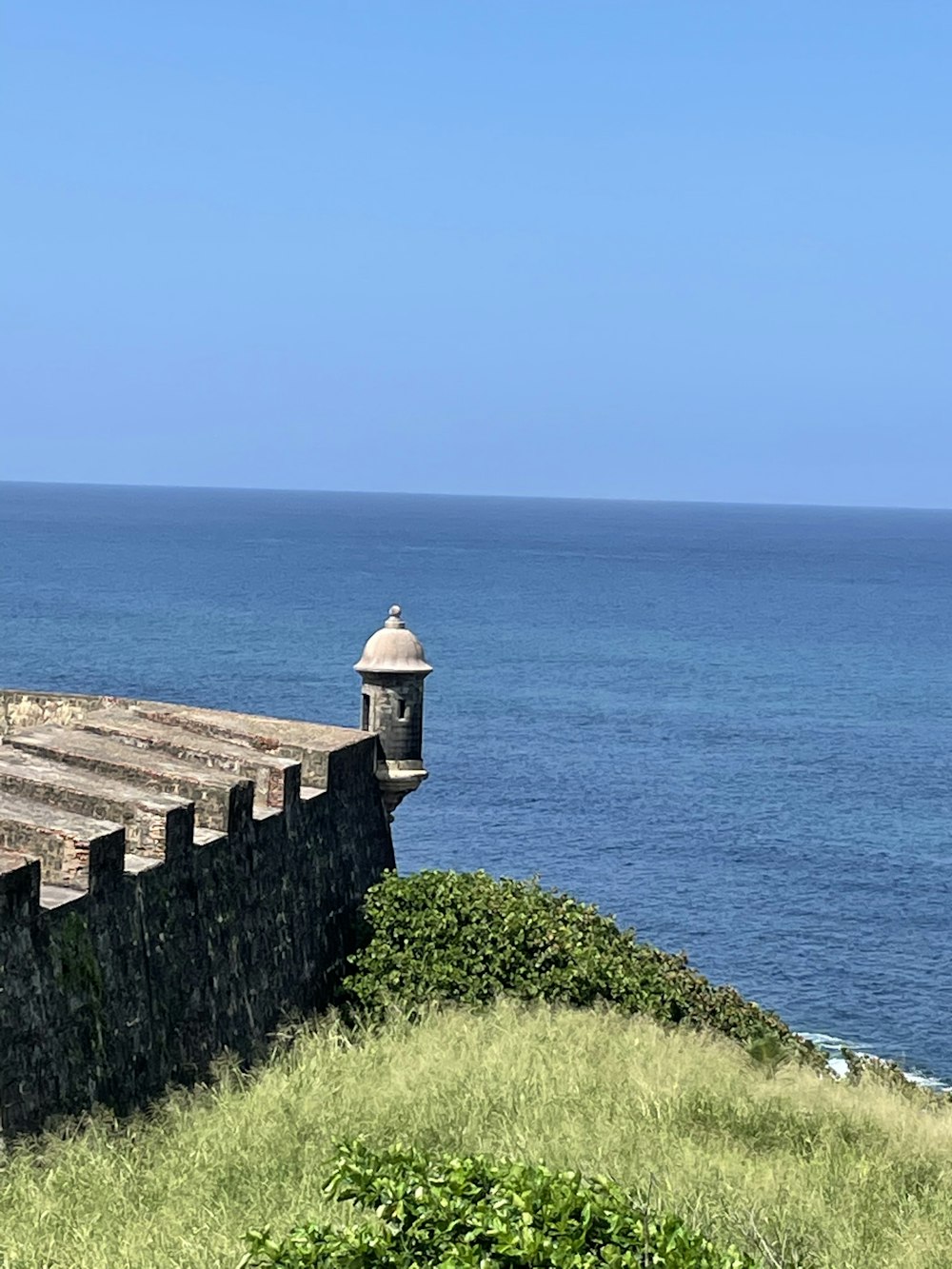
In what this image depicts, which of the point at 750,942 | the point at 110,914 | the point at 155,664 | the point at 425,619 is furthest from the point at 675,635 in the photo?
the point at 110,914

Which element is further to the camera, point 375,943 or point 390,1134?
point 375,943

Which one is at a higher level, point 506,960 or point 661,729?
point 506,960

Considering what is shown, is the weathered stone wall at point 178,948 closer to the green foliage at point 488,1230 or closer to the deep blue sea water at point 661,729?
the green foliage at point 488,1230

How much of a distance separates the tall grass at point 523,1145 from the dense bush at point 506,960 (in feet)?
8.15

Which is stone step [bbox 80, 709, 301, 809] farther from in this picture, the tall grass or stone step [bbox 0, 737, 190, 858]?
the tall grass

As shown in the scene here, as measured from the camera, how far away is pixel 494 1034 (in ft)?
61.7

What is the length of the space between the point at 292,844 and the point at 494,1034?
3.88m

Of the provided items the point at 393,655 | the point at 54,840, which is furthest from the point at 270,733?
the point at 54,840

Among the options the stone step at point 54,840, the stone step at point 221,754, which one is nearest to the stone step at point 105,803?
the stone step at point 54,840

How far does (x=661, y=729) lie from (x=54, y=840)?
62251mm

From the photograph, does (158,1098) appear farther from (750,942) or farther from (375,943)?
(750,942)

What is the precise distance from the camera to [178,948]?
17.8 metres

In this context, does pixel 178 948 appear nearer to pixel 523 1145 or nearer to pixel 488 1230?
pixel 523 1145

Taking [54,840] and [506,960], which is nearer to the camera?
[54,840]
